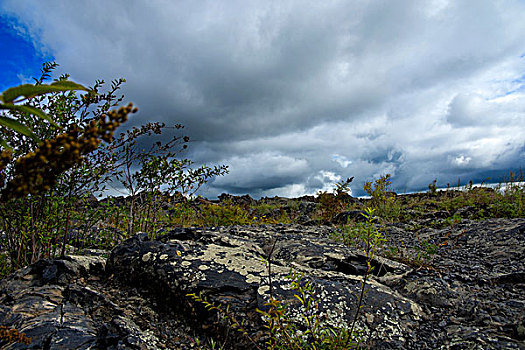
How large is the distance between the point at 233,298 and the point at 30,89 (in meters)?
2.43

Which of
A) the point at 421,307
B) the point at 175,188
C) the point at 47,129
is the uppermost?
the point at 47,129

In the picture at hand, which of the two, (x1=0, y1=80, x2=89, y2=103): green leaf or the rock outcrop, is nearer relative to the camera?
(x1=0, y1=80, x2=89, y2=103): green leaf

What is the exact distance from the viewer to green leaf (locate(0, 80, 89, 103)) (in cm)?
91

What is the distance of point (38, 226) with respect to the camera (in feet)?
12.1

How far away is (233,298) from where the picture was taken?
9.16 ft

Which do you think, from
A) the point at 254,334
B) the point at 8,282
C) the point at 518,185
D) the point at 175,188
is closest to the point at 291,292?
the point at 254,334

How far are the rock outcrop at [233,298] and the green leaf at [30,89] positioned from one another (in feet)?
5.83

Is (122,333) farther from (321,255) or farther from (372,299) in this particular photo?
(321,255)

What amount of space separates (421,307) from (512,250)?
2.39 meters

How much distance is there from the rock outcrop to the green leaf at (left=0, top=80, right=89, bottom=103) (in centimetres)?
178

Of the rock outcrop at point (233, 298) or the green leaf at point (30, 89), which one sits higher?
the green leaf at point (30, 89)

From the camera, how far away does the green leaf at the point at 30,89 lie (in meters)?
→ 0.91

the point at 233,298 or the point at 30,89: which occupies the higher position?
the point at 30,89

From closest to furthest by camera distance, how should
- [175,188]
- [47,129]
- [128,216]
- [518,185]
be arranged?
[47,129] → [128,216] → [175,188] → [518,185]
